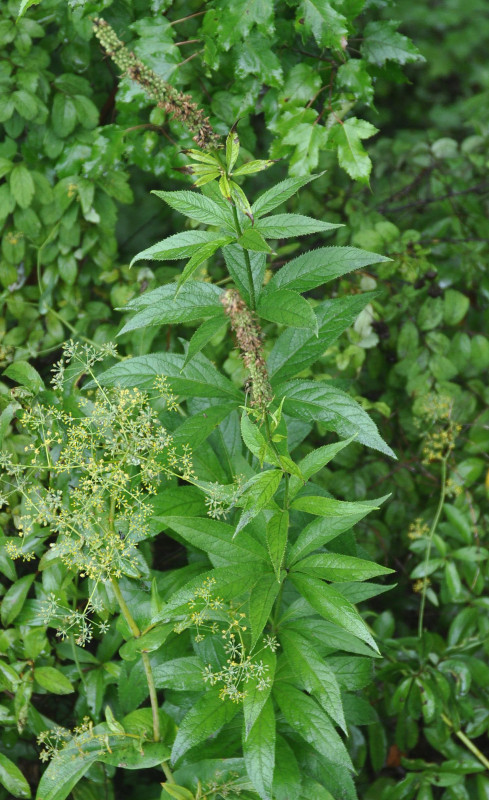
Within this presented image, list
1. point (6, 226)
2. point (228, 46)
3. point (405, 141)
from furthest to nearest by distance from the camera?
point (405, 141)
point (6, 226)
point (228, 46)

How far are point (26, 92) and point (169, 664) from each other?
4.13 ft

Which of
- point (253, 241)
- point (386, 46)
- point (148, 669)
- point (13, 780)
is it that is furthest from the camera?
point (386, 46)

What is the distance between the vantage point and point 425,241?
199cm

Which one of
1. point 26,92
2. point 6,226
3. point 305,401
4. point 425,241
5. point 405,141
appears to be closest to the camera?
point 305,401

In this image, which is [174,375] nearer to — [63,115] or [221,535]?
[221,535]

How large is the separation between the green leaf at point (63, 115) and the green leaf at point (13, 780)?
1.35 m

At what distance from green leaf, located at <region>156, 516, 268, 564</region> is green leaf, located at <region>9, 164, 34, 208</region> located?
3.04ft

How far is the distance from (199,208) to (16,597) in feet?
2.72

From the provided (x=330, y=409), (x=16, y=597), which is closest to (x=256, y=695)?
(x=330, y=409)

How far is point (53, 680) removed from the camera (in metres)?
1.42

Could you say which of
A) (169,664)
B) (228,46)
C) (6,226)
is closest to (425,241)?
(228,46)

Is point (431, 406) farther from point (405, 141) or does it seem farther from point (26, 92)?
point (26, 92)

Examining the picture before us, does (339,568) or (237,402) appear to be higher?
(237,402)

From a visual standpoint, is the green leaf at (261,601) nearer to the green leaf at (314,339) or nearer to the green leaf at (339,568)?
the green leaf at (339,568)
